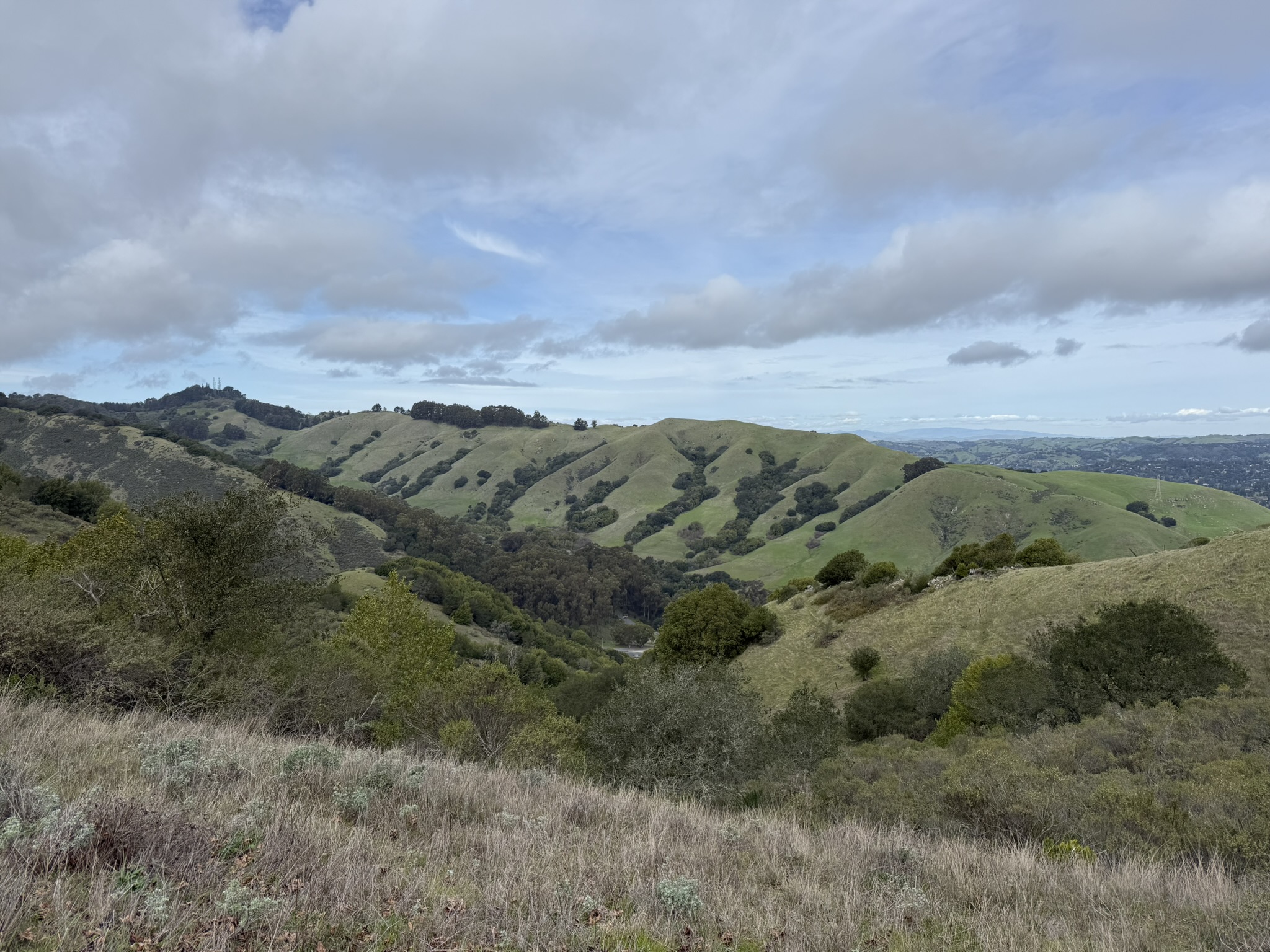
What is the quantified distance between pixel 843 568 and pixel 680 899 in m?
46.9

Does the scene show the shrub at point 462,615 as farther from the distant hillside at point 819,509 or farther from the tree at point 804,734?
the tree at point 804,734

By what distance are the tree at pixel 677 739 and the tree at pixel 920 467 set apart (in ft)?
503

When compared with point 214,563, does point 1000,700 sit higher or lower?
lower

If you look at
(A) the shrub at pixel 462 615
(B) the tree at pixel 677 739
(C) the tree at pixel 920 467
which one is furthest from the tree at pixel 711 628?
(C) the tree at pixel 920 467

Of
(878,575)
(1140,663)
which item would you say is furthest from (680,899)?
(878,575)

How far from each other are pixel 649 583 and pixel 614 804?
398ft

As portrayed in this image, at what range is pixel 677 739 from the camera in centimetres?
1750

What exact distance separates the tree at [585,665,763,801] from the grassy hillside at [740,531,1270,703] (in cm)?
1548

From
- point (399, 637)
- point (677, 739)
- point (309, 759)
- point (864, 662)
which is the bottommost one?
point (864, 662)

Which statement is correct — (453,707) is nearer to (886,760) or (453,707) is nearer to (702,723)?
(702,723)

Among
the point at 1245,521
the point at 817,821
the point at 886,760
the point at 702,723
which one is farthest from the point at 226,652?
the point at 1245,521

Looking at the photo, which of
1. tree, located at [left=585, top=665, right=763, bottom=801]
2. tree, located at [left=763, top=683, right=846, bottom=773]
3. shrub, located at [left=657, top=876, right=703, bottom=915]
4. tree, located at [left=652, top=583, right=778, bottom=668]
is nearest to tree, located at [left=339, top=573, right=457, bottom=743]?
tree, located at [left=585, top=665, right=763, bottom=801]

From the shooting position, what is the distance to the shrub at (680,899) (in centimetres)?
398

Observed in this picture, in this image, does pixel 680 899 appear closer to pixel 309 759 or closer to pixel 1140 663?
pixel 309 759
